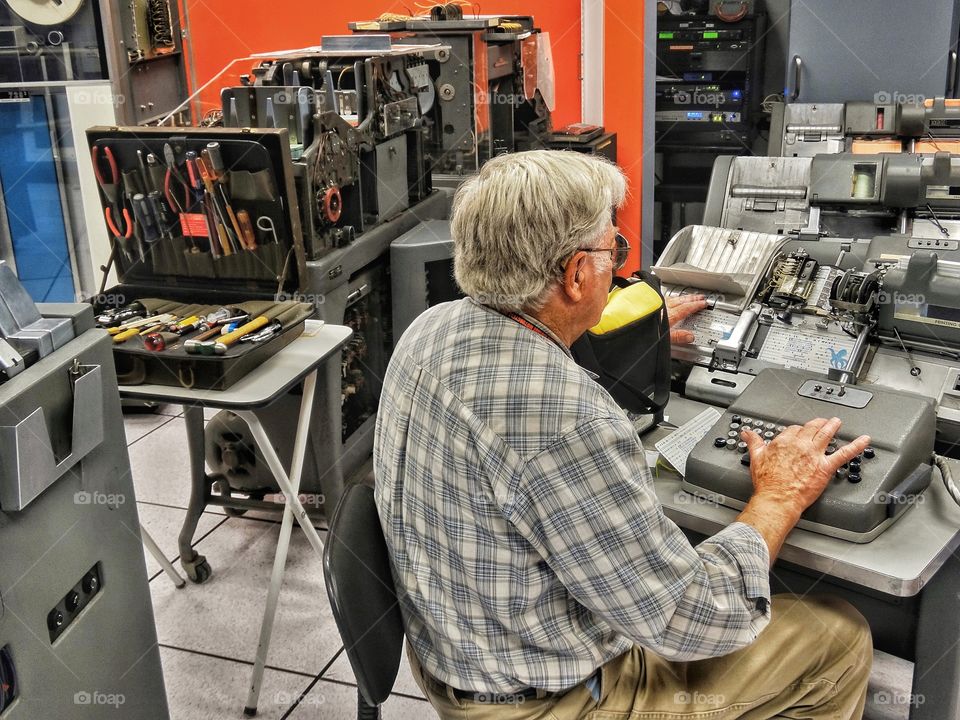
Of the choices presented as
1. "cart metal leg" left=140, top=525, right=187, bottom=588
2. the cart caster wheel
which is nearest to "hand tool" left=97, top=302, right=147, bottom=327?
"cart metal leg" left=140, top=525, right=187, bottom=588

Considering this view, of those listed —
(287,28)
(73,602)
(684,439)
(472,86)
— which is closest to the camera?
(73,602)

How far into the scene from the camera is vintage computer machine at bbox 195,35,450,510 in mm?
2758

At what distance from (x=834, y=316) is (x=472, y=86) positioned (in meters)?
2.12

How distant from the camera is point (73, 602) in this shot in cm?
157

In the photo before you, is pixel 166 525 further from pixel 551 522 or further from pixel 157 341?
pixel 551 522

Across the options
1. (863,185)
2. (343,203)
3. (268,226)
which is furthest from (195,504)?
(863,185)

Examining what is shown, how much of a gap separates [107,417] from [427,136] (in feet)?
7.69

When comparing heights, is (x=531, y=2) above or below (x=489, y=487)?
above

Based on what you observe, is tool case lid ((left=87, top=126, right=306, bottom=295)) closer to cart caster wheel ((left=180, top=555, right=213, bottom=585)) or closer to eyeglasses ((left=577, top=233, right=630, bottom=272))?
cart caster wheel ((left=180, top=555, right=213, bottom=585))

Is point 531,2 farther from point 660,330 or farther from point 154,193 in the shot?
point 660,330

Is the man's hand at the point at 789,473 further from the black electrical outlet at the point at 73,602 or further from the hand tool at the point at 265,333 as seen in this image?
the hand tool at the point at 265,333

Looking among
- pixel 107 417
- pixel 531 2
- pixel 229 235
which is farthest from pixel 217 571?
pixel 531 2

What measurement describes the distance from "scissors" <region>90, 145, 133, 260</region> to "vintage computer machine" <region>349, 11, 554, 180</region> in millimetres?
1263

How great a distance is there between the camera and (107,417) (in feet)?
5.43
